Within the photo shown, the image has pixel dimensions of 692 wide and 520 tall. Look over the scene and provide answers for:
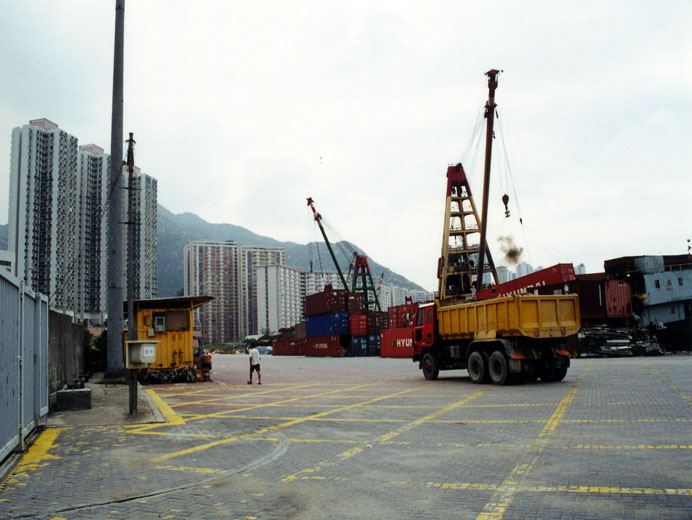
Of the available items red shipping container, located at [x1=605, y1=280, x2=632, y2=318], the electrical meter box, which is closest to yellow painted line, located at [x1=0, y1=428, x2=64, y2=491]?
the electrical meter box

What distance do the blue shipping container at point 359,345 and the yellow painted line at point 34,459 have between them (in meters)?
54.4

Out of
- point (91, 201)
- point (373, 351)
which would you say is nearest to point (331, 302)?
point (373, 351)

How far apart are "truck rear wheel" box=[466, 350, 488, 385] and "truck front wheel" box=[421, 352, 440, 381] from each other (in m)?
1.85

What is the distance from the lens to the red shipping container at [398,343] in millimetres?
47562

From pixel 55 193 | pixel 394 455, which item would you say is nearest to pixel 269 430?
pixel 394 455

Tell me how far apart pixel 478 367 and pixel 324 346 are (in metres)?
48.5

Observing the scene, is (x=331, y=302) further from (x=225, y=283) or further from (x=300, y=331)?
(x=225, y=283)

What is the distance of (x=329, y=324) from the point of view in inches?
2539

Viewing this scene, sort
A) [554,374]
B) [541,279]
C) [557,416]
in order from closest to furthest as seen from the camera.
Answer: [557,416], [554,374], [541,279]

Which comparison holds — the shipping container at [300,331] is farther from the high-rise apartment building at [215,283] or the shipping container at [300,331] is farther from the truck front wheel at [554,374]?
the truck front wheel at [554,374]

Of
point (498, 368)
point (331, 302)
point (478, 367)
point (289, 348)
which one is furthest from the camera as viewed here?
point (289, 348)

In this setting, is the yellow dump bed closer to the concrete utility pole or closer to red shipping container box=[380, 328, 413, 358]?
the concrete utility pole

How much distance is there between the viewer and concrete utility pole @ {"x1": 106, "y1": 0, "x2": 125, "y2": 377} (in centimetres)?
1817

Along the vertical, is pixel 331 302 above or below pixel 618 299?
above
